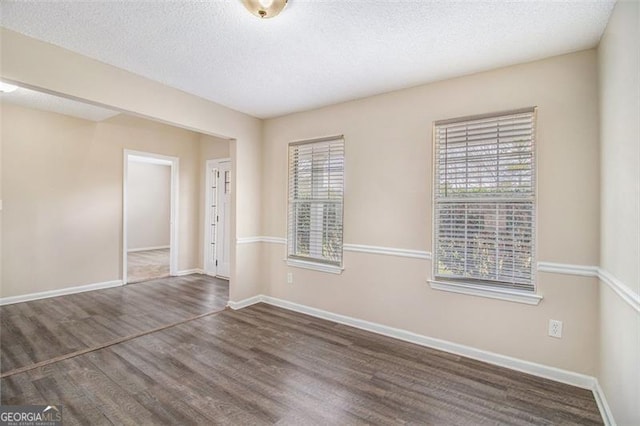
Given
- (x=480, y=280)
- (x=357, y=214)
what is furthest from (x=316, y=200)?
(x=480, y=280)

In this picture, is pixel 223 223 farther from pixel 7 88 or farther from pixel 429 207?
pixel 429 207

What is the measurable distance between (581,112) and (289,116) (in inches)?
118

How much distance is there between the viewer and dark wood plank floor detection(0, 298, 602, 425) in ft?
6.30

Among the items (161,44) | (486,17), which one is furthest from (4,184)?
(486,17)

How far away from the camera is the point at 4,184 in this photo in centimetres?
387

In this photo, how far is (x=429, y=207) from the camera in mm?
2871

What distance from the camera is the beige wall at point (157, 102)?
222 centimetres

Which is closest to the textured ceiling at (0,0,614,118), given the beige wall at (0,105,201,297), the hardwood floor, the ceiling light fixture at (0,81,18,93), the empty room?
the empty room

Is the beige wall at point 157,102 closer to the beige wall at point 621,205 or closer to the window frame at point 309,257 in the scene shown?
the window frame at point 309,257

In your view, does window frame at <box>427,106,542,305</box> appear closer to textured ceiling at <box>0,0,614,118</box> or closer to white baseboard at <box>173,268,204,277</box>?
textured ceiling at <box>0,0,614,118</box>

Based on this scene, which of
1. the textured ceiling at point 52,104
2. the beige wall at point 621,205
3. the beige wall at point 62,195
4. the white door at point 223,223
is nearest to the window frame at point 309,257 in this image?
the white door at point 223,223

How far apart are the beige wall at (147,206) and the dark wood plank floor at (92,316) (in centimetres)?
423

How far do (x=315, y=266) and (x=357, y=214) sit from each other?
885mm

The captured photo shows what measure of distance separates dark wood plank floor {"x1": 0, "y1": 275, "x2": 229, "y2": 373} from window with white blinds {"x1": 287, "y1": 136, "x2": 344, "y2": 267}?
147cm
